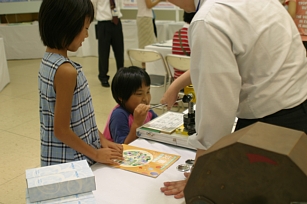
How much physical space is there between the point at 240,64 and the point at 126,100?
100 cm

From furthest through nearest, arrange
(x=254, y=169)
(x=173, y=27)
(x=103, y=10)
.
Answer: (x=173, y=27)
(x=103, y=10)
(x=254, y=169)

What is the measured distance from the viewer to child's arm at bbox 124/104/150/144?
1719mm

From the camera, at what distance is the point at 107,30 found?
4977mm

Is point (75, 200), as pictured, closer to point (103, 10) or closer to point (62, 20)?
point (62, 20)

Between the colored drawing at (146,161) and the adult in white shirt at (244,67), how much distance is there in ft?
0.99

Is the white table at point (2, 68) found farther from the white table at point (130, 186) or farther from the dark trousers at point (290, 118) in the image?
the dark trousers at point (290, 118)

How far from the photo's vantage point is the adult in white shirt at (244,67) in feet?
3.18

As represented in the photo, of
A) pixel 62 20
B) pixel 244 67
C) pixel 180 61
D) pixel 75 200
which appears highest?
pixel 62 20

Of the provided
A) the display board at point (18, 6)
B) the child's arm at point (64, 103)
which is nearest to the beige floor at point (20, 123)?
the child's arm at point (64, 103)

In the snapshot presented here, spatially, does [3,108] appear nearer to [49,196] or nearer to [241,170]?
[49,196]

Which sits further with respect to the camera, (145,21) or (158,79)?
(145,21)

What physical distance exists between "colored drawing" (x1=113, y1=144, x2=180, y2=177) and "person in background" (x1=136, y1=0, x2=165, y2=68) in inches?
140

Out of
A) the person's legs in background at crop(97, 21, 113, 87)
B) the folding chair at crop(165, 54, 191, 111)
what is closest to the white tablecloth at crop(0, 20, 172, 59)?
the person's legs in background at crop(97, 21, 113, 87)

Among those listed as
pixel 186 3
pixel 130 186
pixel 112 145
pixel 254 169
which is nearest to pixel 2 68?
pixel 112 145
